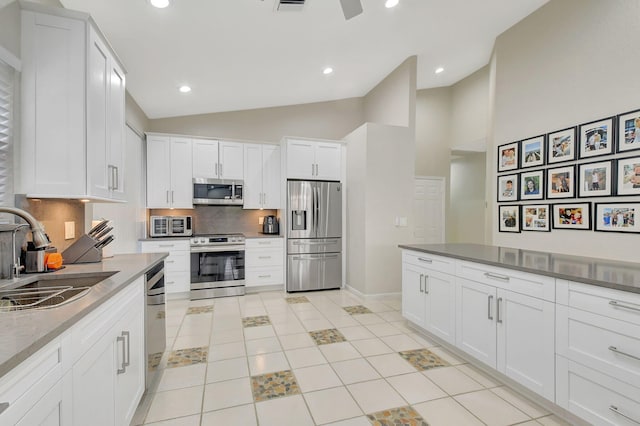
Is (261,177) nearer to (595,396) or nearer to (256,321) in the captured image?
(256,321)

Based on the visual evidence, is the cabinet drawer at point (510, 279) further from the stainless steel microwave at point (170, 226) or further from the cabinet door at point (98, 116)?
the stainless steel microwave at point (170, 226)

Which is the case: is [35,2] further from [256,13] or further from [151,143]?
[151,143]

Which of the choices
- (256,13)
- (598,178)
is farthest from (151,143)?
(598,178)

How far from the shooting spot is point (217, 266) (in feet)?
14.3

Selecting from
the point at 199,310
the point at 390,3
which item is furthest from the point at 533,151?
the point at 199,310

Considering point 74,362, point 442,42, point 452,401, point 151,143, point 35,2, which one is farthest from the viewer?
point 151,143

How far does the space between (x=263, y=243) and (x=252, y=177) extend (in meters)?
1.11

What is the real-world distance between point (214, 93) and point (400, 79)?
2779 mm

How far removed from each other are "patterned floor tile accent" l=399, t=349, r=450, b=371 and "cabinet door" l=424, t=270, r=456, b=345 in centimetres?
18

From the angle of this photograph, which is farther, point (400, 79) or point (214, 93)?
point (400, 79)

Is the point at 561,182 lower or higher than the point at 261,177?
lower

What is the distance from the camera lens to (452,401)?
1.96 metres

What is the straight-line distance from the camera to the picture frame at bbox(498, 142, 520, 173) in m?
3.51

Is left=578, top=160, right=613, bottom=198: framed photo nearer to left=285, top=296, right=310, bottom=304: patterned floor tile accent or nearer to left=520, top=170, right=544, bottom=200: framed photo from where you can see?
left=520, top=170, right=544, bottom=200: framed photo
